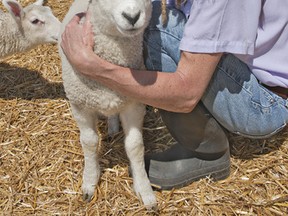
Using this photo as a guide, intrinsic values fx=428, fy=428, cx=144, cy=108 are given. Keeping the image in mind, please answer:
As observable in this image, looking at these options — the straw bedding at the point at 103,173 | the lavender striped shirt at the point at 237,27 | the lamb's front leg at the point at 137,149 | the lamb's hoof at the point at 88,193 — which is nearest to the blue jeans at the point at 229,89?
the lavender striped shirt at the point at 237,27

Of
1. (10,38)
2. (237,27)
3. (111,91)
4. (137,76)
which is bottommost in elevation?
(10,38)

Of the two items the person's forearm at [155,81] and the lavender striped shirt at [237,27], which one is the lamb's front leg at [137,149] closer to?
the person's forearm at [155,81]

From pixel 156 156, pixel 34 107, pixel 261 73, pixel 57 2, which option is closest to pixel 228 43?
pixel 261 73

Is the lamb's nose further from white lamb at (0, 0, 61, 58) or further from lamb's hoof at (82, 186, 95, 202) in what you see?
white lamb at (0, 0, 61, 58)

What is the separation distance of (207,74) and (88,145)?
2.20 ft

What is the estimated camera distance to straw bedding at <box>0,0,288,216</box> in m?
2.00

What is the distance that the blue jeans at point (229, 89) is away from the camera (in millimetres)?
1763

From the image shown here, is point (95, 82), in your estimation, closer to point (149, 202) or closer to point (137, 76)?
point (137, 76)

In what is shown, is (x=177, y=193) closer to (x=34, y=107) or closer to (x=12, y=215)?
(x=12, y=215)

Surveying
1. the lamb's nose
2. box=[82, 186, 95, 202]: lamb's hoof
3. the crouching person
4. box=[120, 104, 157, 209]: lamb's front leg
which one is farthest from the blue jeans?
box=[82, 186, 95, 202]: lamb's hoof

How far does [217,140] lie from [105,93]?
0.61 m

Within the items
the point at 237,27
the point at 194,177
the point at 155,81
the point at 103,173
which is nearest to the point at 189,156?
the point at 194,177

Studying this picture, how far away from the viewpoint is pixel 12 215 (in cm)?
201

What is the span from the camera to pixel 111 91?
172 centimetres
